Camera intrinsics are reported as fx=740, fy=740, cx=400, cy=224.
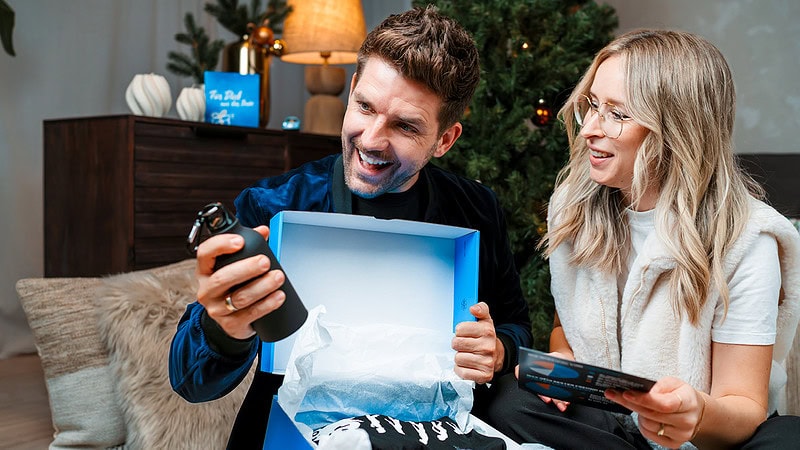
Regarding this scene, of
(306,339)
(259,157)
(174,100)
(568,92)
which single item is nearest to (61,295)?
(306,339)

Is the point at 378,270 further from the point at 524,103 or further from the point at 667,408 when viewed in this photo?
the point at 524,103

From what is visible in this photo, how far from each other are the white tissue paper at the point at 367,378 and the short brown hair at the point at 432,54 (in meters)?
0.39

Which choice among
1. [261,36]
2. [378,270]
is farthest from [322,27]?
[378,270]

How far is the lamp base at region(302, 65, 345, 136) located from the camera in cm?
288

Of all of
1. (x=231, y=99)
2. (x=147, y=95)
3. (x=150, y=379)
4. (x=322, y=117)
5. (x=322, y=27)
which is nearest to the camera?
(x=150, y=379)

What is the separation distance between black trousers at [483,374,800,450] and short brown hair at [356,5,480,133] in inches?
17.4

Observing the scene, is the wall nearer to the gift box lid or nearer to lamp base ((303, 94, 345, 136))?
lamp base ((303, 94, 345, 136))

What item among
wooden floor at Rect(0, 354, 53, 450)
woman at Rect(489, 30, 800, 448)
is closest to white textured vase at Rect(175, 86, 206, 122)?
wooden floor at Rect(0, 354, 53, 450)

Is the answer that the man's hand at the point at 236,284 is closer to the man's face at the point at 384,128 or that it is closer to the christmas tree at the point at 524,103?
the man's face at the point at 384,128

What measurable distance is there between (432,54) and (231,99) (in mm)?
1454

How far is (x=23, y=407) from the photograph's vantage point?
76.1 inches

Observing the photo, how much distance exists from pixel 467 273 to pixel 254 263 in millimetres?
339

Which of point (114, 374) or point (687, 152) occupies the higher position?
point (687, 152)

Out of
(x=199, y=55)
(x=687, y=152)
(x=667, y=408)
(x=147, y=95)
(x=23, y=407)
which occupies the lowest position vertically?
(x=23, y=407)
